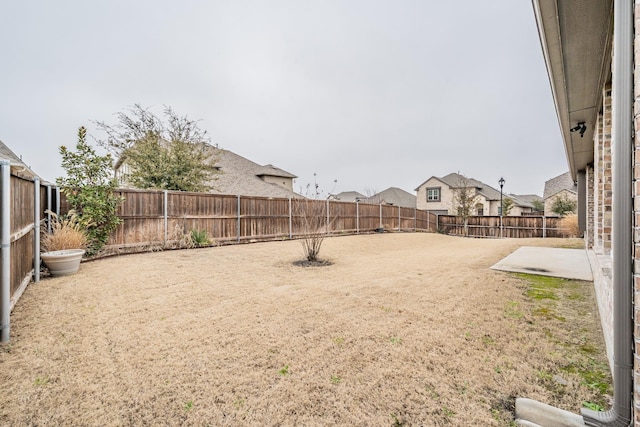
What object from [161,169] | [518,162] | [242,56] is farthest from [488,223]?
[161,169]

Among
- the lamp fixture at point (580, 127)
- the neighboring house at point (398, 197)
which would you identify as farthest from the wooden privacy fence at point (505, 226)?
the neighboring house at point (398, 197)

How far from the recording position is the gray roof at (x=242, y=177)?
59.8ft

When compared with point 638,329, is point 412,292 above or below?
below

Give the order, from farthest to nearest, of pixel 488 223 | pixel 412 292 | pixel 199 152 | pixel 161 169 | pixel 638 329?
pixel 488 223 → pixel 199 152 → pixel 161 169 → pixel 412 292 → pixel 638 329

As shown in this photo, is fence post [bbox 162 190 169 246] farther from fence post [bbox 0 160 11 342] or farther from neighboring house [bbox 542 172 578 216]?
neighboring house [bbox 542 172 578 216]

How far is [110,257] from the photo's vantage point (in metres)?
6.73

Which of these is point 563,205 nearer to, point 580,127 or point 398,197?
point 398,197

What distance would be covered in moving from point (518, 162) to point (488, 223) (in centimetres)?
892

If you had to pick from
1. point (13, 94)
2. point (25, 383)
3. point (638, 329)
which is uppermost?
point (13, 94)

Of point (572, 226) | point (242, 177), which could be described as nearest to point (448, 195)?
point (572, 226)

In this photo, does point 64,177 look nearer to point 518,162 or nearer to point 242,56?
point 242,56

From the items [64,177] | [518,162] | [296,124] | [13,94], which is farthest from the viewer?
[518,162]

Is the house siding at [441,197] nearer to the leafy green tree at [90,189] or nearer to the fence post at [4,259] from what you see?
the leafy green tree at [90,189]

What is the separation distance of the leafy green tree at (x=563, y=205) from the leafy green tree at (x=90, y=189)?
30131 mm
